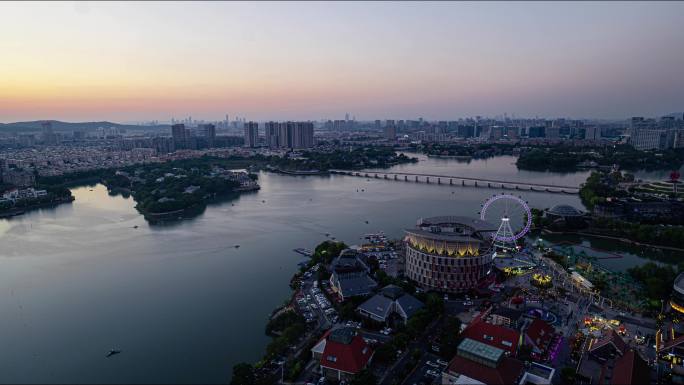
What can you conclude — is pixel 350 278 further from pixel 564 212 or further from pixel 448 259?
pixel 564 212

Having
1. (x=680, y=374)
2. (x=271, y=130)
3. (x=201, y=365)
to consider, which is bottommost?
(x=201, y=365)

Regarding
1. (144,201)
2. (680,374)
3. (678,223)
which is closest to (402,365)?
(680,374)

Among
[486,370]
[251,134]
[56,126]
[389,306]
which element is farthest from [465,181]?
[56,126]

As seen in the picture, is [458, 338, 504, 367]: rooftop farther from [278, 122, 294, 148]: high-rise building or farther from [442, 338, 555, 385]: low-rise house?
[278, 122, 294, 148]: high-rise building

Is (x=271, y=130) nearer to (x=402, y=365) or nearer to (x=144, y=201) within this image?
(x=144, y=201)

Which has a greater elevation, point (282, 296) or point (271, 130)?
point (271, 130)

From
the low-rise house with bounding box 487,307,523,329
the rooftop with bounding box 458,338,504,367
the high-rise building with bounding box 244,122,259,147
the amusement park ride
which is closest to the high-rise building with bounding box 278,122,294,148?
the high-rise building with bounding box 244,122,259,147
